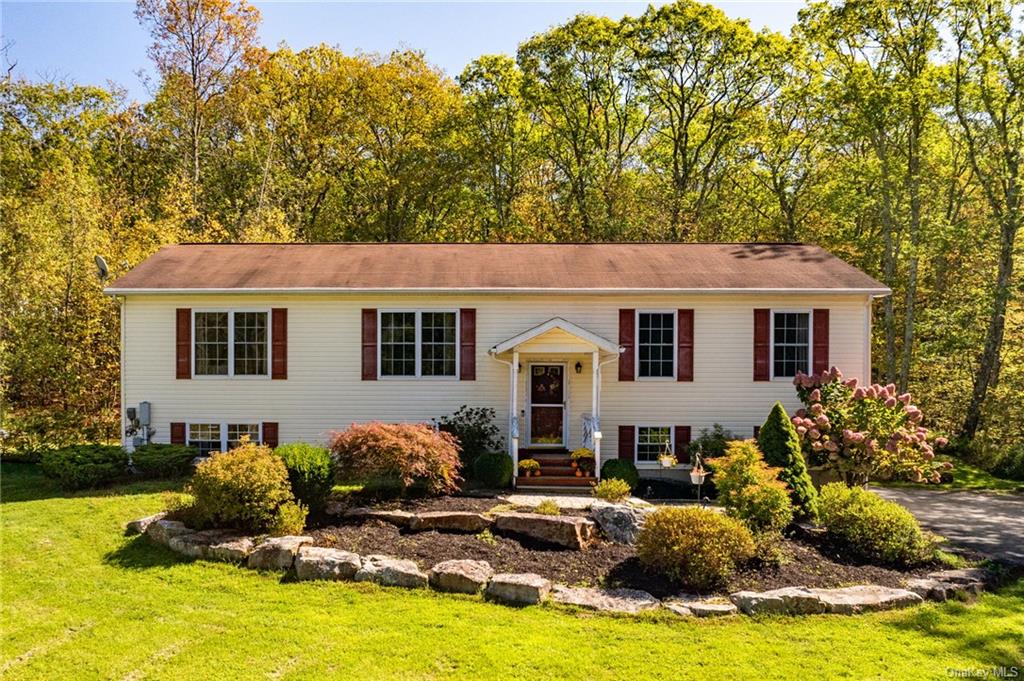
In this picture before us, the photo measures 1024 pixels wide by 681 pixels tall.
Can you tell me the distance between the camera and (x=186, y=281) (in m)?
14.5

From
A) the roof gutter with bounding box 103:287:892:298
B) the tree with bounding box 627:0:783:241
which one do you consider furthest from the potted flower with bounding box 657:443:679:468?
the tree with bounding box 627:0:783:241

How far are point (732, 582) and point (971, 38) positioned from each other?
1935cm

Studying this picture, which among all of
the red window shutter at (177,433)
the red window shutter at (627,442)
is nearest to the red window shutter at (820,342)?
the red window shutter at (627,442)

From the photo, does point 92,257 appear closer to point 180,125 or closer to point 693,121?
point 180,125

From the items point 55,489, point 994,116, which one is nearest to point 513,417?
point 55,489

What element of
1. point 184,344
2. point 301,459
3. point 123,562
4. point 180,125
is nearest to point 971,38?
point 301,459

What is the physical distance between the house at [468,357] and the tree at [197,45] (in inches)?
464

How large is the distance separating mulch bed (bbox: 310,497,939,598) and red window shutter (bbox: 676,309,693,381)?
5.30 m

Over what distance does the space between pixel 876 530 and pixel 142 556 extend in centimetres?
1041

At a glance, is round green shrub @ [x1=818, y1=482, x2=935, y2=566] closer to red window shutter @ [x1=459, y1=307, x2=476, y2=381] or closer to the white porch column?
the white porch column

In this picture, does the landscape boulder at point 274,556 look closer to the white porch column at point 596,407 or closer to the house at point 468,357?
the house at point 468,357

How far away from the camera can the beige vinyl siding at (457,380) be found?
46.9 ft

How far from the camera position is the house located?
14.3 metres

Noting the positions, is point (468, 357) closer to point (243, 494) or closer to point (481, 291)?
point (481, 291)
